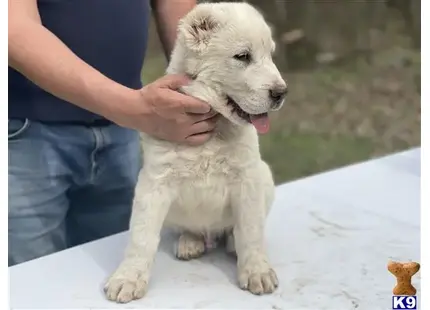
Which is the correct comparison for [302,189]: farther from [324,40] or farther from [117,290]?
[324,40]

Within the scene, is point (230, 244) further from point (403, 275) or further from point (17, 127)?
point (17, 127)

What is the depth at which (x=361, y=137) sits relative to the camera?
2605 millimetres

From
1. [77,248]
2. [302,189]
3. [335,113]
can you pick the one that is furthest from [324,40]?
[77,248]

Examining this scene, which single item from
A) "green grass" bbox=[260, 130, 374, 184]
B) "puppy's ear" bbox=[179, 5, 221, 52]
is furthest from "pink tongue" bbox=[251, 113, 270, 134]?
"green grass" bbox=[260, 130, 374, 184]

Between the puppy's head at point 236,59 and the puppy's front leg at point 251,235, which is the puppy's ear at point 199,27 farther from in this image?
the puppy's front leg at point 251,235

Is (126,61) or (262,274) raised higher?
(126,61)

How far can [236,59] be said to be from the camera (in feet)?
2.72

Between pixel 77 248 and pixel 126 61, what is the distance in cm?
33

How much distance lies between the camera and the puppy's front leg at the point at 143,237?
0.89 meters

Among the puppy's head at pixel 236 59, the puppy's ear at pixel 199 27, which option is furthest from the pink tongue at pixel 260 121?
the puppy's ear at pixel 199 27

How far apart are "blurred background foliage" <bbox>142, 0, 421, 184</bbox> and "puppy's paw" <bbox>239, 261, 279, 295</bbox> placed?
148cm

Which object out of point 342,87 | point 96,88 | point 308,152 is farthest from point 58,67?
point 342,87
